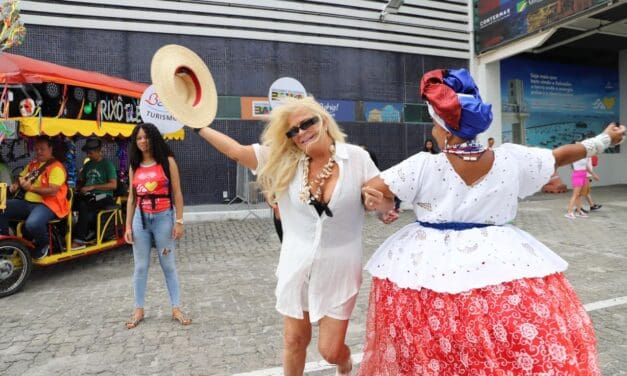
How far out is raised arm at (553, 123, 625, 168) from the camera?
7.52 ft

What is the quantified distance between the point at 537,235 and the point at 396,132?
6722 mm

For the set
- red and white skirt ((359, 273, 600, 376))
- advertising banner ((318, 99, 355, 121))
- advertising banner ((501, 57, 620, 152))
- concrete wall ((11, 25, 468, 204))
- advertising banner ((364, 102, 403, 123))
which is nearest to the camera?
red and white skirt ((359, 273, 600, 376))

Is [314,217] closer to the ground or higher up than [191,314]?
higher up

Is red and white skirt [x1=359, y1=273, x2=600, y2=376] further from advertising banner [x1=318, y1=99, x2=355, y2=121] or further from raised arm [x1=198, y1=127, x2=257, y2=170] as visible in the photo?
advertising banner [x1=318, y1=99, x2=355, y2=121]

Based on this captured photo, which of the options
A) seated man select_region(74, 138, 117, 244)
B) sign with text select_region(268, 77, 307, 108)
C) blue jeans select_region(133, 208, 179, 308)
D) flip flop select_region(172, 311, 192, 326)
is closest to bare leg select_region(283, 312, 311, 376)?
flip flop select_region(172, 311, 192, 326)

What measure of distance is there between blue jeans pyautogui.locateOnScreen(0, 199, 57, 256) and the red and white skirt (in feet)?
17.2

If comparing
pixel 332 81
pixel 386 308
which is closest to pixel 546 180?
pixel 386 308

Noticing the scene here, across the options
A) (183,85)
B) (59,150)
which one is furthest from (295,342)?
(59,150)

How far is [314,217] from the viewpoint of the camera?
2453mm

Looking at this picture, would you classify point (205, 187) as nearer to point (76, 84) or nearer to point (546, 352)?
point (76, 84)

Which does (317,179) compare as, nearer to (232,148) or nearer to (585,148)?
(232,148)

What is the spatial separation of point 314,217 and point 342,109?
461 inches

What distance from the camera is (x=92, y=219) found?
22.4ft

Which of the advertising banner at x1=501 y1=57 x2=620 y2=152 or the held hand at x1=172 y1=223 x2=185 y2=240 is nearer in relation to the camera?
the held hand at x1=172 y1=223 x2=185 y2=240
